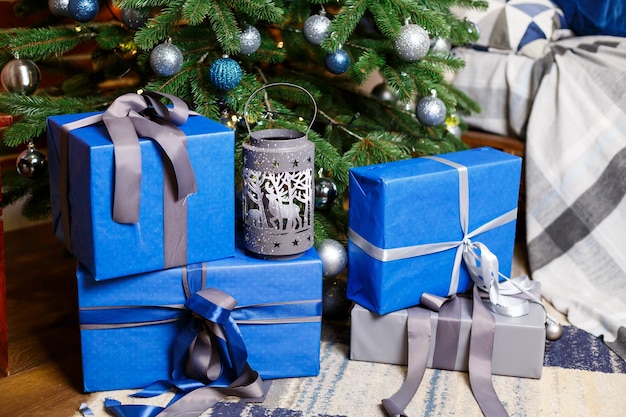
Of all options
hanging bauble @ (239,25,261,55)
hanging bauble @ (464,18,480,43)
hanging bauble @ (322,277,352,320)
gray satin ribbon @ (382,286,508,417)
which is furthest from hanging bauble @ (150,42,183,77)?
hanging bauble @ (464,18,480,43)

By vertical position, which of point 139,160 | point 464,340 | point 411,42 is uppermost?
point 411,42

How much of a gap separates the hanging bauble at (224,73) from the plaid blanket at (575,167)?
33.1 inches

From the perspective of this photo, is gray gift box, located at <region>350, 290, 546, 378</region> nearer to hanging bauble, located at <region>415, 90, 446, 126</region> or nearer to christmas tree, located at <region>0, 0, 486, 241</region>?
christmas tree, located at <region>0, 0, 486, 241</region>

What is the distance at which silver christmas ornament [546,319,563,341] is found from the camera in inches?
58.7

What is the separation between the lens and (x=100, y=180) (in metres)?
1.16

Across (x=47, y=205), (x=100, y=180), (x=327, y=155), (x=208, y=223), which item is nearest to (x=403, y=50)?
(x=327, y=155)

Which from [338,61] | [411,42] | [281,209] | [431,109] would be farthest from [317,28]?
[281,209]

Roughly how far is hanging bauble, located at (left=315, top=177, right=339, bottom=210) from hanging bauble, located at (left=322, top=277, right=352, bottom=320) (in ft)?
0.52

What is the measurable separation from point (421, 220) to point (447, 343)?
23 centimetres

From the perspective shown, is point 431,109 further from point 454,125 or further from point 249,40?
point 249,40

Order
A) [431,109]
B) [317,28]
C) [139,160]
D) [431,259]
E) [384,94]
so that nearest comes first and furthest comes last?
1. [139,160]
2. [431,259]
3. [317,28]
4. [431,109]
5. [384,94]

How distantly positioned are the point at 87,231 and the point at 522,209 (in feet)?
4.13

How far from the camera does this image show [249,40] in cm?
146

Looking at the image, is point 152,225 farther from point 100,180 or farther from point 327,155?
point 327,155
